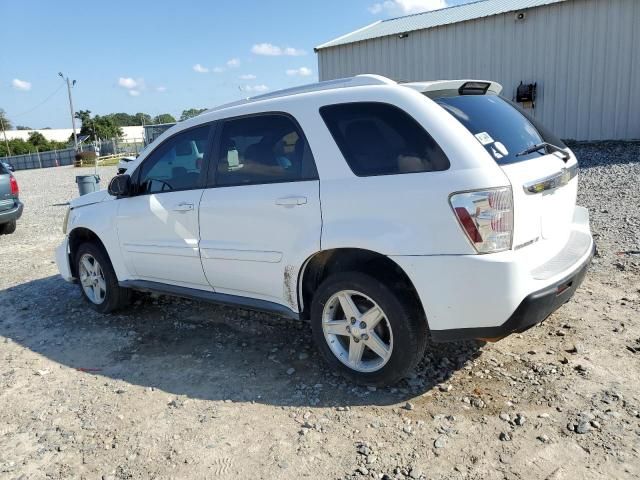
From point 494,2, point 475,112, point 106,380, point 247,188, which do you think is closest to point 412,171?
point 475,112

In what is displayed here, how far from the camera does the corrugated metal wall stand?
12969mm

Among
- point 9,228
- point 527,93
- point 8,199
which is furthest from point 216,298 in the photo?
point 527,93

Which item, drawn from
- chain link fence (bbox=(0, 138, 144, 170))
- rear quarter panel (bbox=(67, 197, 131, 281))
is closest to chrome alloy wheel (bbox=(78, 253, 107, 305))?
rear quarter panel (bbox=(67, 197, 131, 281))

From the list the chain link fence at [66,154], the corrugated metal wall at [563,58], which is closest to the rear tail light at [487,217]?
the corrugated metal wall at [563,58]

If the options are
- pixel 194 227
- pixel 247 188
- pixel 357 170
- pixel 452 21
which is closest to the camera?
pixel 357 170

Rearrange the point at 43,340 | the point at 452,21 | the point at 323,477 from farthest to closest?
the point at 452,21 < the point at 43,340 < the point at 323,477

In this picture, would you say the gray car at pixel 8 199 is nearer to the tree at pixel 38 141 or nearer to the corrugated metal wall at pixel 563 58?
the corrugated metal wall at pixel 563 58

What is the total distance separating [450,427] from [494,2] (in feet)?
54.8

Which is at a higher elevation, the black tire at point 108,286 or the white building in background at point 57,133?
the white building in background at point 57,133

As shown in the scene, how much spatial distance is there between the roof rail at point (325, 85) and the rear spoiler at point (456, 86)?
18 centimetres

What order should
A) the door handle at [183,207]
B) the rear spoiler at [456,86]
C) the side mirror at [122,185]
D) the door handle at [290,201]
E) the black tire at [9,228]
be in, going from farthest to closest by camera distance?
the black tire at [9,228] → the side mirror at [122,185] → the door handle at [183,207] → the door handle at [290,201] → the rear spoiler at [456,86]

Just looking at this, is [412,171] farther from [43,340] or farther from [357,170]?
[43,340]

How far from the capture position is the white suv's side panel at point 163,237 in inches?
160

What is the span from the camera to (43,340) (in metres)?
4.62
